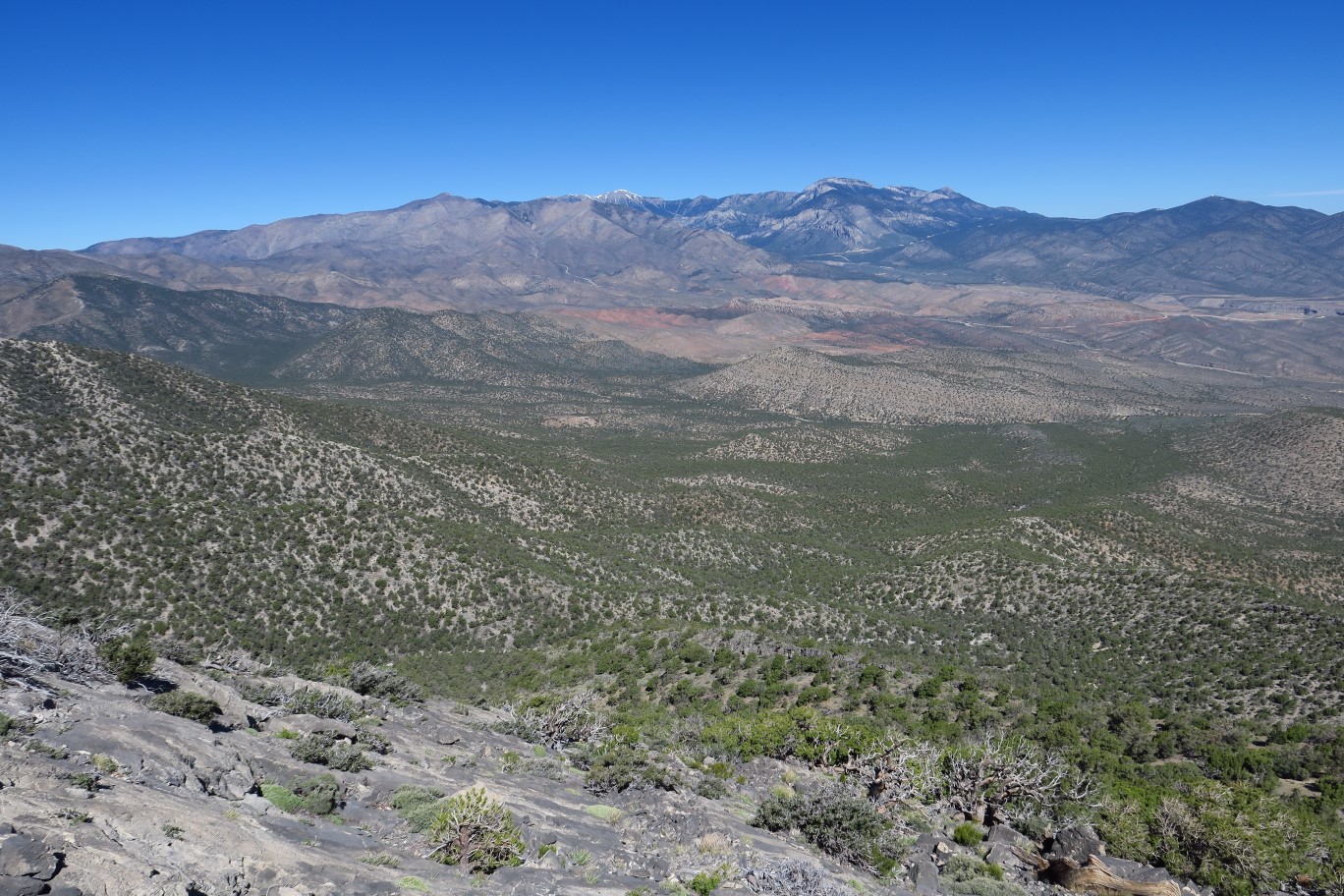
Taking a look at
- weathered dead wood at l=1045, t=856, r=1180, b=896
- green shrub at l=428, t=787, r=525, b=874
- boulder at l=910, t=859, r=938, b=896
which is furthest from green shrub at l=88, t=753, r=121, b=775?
weathered dead wood at l=1045, t=856, r=1180, b=896

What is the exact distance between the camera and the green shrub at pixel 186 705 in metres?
13.1

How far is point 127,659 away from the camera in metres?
14.5

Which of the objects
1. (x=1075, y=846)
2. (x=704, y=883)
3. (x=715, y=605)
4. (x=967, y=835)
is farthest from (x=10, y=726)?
(x=715, y=605)

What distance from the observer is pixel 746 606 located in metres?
40.0

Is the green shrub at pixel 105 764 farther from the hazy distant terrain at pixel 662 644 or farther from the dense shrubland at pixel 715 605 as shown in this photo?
the dense shrubland at pixel 715 605

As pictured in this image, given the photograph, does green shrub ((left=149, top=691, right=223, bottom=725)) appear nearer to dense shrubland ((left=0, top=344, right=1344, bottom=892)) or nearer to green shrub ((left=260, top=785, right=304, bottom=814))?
dense shrubland ((left=0, top=344, right=1344, bottom=892))

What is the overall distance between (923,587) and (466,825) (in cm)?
3878

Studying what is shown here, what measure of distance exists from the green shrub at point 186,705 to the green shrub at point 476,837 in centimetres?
555

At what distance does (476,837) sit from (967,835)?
9.79 m

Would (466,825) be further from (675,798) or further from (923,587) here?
(923,587)

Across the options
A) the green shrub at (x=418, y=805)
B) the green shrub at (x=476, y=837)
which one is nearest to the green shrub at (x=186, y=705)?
the green shrub at (x=418, y=805)

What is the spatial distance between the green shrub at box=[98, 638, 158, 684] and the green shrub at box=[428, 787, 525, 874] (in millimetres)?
7792


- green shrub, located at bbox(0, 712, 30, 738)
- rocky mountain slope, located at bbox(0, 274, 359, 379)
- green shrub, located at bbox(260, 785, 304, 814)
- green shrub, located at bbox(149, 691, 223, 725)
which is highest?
rocky mountain slope, located at bbox(0, 274, 359, 379)

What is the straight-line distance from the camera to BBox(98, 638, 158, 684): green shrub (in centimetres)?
1428
